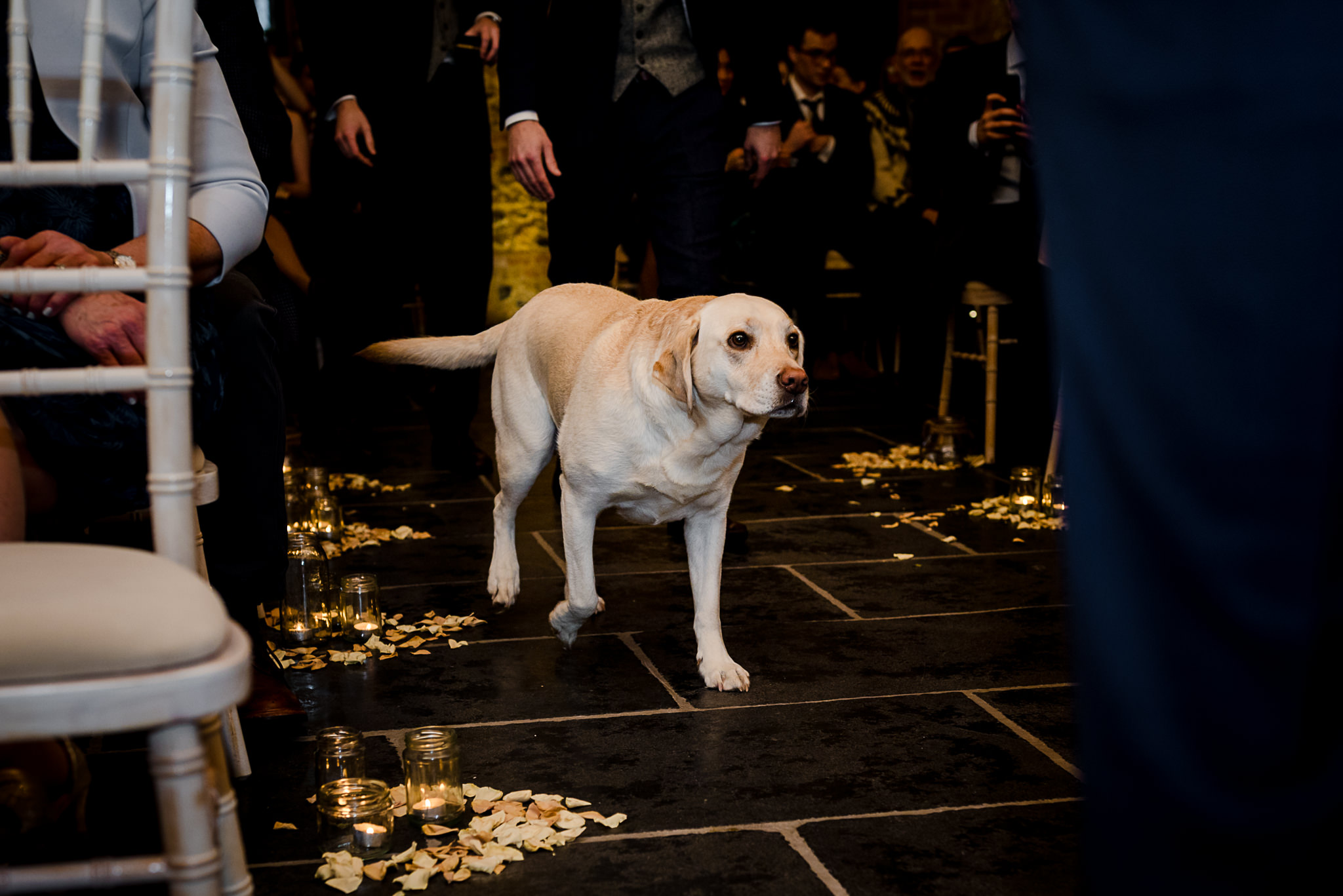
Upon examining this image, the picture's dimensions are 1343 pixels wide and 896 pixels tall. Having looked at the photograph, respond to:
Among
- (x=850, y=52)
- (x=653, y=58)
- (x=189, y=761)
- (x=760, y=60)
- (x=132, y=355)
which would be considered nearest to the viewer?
(x=189, y=761)

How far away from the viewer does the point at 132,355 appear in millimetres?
1505

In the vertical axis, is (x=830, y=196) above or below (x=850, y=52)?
below

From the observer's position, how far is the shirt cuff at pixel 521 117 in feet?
10.4

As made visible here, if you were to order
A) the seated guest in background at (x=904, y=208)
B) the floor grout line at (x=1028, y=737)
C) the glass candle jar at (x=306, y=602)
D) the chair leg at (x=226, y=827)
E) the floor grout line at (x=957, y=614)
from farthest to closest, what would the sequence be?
the seated guest in background at (x=904, y=208), the floor grout line at (x=957, y=614), the glass candle jar at (x=306, y=602), the floor grout line at (x=1028, y=737), the chair leg at (x=226, y=827)

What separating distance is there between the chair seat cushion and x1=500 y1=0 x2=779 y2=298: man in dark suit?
→ 2330mm

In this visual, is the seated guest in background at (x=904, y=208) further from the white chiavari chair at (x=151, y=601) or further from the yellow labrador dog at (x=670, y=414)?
the white chiavari chair at (x=151, y=601)

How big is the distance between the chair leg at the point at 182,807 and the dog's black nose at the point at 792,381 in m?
1.34

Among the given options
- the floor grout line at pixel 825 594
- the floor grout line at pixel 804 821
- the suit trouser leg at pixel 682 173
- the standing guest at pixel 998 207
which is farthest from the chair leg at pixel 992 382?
the floor grout line at pixel 804 821

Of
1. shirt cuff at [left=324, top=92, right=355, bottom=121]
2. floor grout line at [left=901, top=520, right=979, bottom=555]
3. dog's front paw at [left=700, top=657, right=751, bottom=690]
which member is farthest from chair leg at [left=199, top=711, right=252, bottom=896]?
shirt cuff at [left=324, top=92, right=355, bottom=121]

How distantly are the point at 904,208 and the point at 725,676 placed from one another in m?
4.94

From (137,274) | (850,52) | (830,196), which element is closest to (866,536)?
(137,274)

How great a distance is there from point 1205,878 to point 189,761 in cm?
73

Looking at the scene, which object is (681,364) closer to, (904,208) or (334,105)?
(334,105)

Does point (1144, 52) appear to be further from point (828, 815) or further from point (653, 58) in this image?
point (653, 58)
